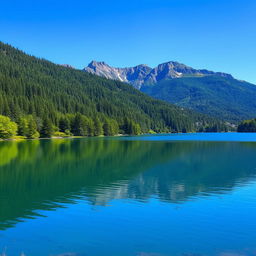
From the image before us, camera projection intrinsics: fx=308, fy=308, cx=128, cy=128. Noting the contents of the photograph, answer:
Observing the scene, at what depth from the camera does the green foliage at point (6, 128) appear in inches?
5394

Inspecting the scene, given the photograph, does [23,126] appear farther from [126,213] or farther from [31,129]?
[126,213]

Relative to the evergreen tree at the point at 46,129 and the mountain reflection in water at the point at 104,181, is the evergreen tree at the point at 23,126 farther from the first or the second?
the mountain reflection in water at the point at 104,181

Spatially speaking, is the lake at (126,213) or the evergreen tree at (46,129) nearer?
the lake at (126,213)

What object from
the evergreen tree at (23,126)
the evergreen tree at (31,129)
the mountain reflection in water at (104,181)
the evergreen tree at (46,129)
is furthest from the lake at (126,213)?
the evergreen tree at (46,129)

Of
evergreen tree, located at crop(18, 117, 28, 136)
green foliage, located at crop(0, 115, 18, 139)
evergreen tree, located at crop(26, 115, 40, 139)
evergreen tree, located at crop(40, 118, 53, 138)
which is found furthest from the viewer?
evergreen tree, located at crop(40, 118, 53, 138)

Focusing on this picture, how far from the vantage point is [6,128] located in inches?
5497

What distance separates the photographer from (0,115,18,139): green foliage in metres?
137

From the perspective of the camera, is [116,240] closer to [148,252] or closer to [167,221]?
[148,252]

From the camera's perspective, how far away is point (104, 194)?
35.3 m

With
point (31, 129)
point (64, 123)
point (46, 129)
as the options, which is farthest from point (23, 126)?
point (64, 123)

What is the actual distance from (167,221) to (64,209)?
9731 millimetres

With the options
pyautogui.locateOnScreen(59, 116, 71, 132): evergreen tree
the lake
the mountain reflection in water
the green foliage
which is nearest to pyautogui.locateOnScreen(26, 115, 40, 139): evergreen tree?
the green foliage

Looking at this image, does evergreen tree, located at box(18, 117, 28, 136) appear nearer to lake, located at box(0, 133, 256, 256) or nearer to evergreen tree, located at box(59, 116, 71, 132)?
evergreen tree, located at box(59, 116, 71, 132)

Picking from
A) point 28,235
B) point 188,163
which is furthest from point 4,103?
point 28,235
